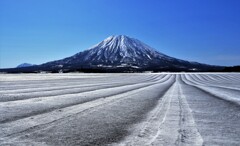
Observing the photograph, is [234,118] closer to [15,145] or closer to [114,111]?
[114,111]

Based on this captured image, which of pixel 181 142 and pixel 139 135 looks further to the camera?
pixel 139 135

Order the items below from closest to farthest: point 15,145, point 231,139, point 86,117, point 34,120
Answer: point 15,145 < point 231,139 < point 34,120 < point 86,117

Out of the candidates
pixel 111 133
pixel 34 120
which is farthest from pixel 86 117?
pixel 111 133

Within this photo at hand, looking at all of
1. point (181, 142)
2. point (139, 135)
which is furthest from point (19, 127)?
point (181, 142)

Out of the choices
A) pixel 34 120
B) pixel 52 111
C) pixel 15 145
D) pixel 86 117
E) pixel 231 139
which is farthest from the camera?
pixel 52 111

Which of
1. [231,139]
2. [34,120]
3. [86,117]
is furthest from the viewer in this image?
[86,117]

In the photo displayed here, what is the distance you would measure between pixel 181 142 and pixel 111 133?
55.7 inches

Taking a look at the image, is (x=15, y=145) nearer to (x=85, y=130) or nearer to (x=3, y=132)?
(x=3, y=132)

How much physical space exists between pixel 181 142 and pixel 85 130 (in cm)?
199

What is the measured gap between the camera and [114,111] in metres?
8.65

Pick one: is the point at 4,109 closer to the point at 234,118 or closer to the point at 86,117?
the point at 86,117

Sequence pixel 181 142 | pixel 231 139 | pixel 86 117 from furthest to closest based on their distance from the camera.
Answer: pixel 86 117
pixel 231 139
pixel 181 142

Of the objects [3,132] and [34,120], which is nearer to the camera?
[3,132]

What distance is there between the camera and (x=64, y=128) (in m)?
5.93
